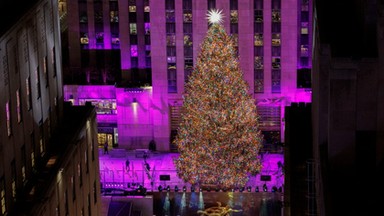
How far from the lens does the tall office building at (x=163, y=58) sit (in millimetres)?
105688

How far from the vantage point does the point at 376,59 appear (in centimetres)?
4050

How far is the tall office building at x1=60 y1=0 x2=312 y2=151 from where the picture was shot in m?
106

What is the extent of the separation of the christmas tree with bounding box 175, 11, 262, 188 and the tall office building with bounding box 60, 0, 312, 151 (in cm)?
1826


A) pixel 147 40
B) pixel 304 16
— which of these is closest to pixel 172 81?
pixel 147 40

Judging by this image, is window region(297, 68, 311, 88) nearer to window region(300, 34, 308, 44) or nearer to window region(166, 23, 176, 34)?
window region(300, 34, 308, 44)

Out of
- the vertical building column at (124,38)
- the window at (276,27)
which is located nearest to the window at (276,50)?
the window at (276,27)

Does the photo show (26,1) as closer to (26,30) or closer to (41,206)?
(26,30)

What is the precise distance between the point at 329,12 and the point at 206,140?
4248 centimetres

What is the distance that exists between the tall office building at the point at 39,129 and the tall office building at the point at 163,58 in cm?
4456

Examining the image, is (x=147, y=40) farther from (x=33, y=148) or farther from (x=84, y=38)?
(x=33, y=148)

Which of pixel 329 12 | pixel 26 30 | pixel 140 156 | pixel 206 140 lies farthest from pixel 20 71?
pixel 140 156

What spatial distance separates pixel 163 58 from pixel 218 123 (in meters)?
22.2

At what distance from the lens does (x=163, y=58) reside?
10738 centimetres

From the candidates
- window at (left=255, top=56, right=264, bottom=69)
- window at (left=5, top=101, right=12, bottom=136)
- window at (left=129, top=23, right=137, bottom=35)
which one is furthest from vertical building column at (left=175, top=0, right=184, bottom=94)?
window at (left=5, top=101, right=12, bottom=136)
